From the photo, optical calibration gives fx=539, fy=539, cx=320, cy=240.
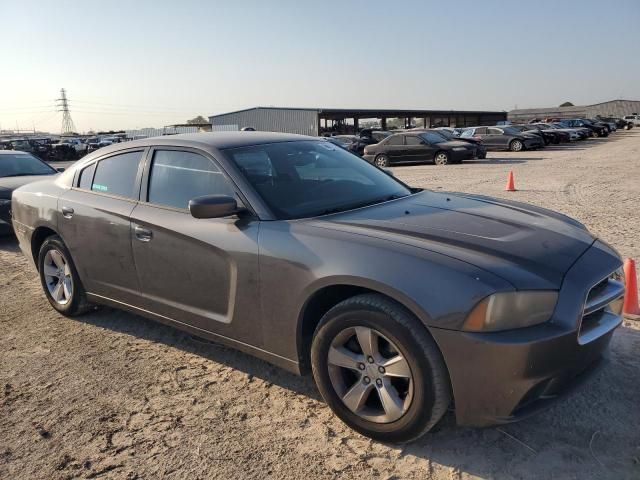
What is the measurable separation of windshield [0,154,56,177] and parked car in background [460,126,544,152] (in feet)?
74.5

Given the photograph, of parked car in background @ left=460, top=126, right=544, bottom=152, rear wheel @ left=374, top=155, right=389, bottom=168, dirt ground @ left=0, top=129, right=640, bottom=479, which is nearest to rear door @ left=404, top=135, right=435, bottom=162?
rear wheel @ left=374, top=155, right=389, bottom=168

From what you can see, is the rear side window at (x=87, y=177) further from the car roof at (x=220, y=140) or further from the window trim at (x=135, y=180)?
the car roof at (x=220, y=140)

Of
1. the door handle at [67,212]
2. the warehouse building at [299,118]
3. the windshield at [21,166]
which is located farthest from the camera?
the warehouse building at [299,118]

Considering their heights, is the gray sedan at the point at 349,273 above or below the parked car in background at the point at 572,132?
above

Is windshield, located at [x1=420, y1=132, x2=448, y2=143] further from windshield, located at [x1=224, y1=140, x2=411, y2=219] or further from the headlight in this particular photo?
the headlight

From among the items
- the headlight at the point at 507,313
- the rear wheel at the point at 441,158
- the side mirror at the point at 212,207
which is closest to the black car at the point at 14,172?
the side mirror at the point at 212,207

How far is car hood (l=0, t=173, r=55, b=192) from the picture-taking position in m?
8.50

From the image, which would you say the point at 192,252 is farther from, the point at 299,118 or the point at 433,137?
the point at 299,118

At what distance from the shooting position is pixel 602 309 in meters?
2.86

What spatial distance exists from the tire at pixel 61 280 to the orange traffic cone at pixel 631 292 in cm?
450

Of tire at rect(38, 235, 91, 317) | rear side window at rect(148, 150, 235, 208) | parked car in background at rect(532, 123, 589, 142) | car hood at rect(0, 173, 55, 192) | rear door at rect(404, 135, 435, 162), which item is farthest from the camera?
parked car in background at rect(532, 123, 589, 142)

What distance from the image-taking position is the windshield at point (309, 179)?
136 inches

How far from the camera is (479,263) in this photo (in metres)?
2.56

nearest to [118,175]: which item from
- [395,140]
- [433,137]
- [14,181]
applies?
[14,181]
